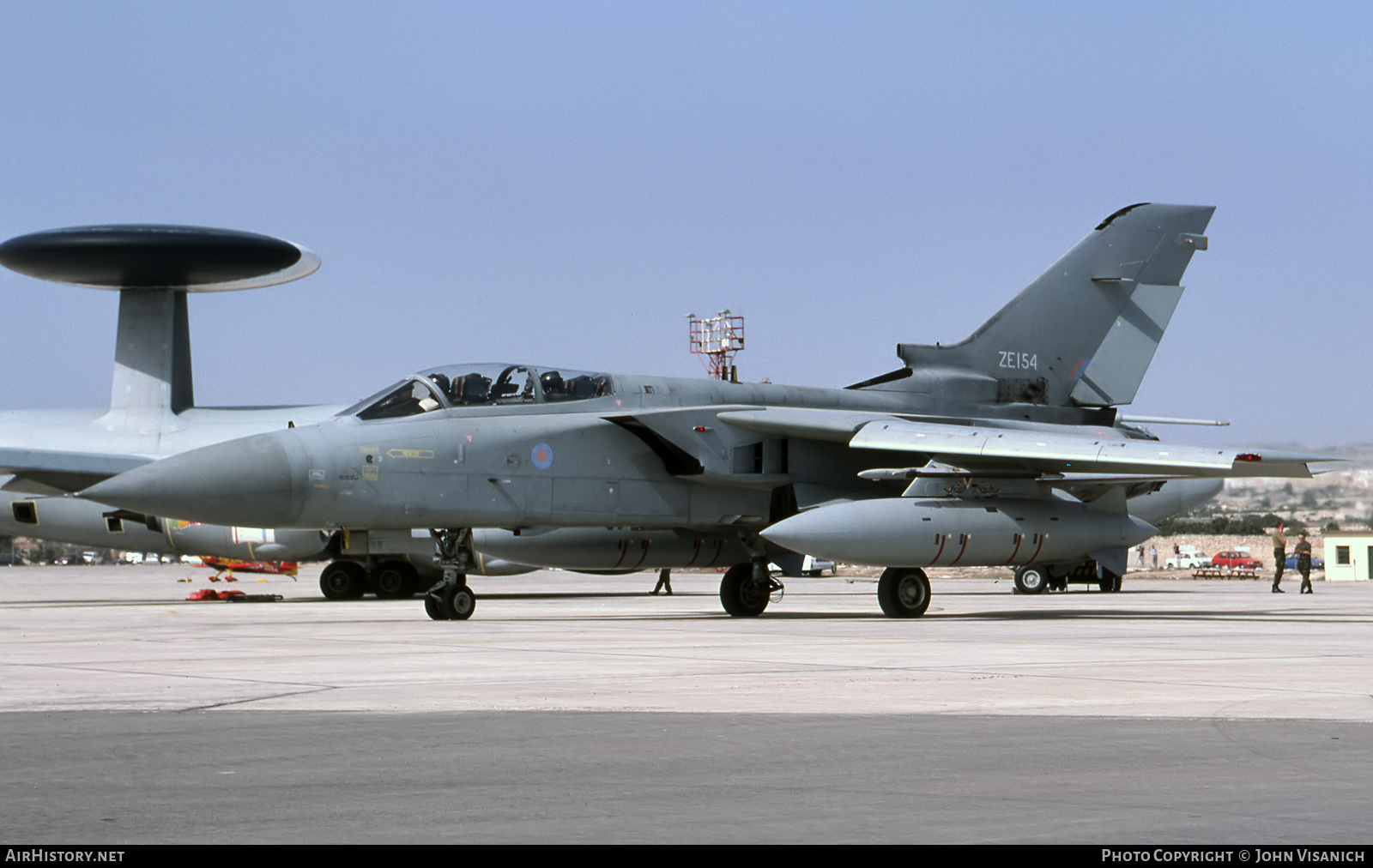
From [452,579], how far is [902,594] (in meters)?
5.17

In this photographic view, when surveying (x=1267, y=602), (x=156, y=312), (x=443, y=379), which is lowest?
(x=1267, y=602)

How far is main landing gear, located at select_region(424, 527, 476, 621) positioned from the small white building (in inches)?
1358

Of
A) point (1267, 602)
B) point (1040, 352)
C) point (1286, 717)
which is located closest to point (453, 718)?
point (1286, 717)

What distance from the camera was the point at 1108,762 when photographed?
5551mm

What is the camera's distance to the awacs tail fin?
20.7 meters

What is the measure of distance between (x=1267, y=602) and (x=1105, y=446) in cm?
985

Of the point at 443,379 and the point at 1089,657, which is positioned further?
the point at 443,379

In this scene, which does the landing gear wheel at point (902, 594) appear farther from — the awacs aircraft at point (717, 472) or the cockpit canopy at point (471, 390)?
the cockpit canopy at point (471, 390)

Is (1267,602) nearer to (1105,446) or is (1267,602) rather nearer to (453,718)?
(1105,446)

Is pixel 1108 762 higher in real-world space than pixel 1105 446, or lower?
lower

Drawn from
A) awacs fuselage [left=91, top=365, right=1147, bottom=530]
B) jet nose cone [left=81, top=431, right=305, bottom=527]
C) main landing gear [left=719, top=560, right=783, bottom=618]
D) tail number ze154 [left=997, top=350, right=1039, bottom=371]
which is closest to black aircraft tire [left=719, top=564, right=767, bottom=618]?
main landing gear [left=719, top=560, right=783, bottom=618]

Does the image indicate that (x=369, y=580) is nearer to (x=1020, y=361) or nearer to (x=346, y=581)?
(x=346, y=581)

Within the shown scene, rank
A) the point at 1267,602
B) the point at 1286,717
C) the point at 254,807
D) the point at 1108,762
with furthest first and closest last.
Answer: the point at 1267,602 → the point at 1286,717 → the point at 1108,762 → the point at 254,807
